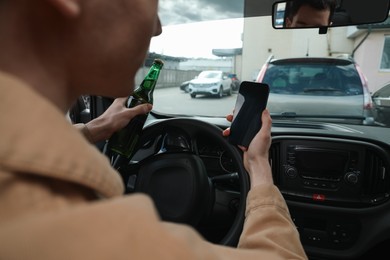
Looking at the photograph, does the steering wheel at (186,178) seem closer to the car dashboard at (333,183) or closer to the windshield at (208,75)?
the car dashboard at (333,183)

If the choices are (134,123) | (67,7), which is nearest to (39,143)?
(67,7)

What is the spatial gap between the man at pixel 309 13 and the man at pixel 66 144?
1.33 metres

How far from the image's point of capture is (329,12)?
1655mm

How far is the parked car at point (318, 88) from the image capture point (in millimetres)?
2330

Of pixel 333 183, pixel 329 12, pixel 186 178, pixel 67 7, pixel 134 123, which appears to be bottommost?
pixel 333 183

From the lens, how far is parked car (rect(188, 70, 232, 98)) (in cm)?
378

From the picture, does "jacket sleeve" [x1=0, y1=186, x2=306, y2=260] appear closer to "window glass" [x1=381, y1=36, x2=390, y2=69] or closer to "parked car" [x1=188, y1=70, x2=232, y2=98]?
"parked car" [x1=188, y1=70, x2=232, y2=98]

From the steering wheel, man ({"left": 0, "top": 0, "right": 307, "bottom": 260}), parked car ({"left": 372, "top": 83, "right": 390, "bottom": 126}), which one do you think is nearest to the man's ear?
man ({"left": 0, "top": 0, "right": 307, "bottom": 260})

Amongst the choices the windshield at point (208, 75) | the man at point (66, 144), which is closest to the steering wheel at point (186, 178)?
the man at point (66, 144)

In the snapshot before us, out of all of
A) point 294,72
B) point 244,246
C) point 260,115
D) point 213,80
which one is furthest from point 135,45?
point 213,80

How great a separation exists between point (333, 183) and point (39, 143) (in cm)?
174

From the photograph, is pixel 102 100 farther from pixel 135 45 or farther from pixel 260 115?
pixel 135 45

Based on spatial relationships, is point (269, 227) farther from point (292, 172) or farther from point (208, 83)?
point (208, 83)

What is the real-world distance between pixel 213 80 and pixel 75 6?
12.6 ft
